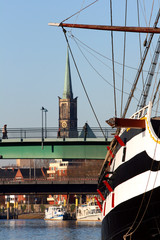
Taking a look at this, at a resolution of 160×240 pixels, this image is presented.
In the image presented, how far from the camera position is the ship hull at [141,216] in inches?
953

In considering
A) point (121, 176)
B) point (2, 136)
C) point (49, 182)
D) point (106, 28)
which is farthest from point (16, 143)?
point (121, 176)

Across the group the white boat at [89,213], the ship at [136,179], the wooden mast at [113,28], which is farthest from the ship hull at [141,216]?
the white boat at [89,213]

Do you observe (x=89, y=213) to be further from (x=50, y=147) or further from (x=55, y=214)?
(x=50, y=147)

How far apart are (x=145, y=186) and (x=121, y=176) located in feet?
9.55

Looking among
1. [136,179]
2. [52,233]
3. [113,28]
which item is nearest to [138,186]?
[136,179]

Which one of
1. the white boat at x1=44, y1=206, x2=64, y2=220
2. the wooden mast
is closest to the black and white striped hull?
the wooden mast

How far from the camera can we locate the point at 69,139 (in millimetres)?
61781

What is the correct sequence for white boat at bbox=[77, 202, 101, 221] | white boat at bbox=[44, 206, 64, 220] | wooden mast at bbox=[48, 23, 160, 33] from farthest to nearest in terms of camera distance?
white boat at bbox=[44, 206, 64, 220]
white boat at bbox=[77, 202, 101, 221]
wooden mast at bbox=[48, 23, 160, 33]

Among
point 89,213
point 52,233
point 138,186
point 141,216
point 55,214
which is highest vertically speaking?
point 55,214

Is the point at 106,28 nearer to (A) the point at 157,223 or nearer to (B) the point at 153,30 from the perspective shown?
(B) the point at 153,30

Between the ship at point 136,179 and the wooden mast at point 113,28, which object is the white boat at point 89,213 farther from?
the ship at point 136,179

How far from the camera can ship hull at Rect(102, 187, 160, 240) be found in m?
24.2

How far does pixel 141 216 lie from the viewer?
25094mm

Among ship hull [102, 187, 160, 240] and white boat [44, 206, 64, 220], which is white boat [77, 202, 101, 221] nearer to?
white boat [44, 206, 64, 220]
